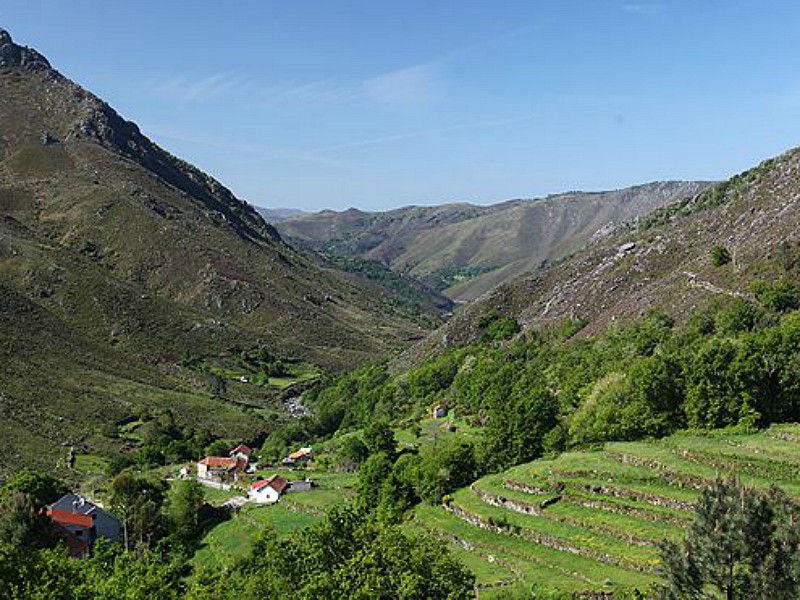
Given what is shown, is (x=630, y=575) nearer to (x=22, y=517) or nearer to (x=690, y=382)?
(x=690, y=382)

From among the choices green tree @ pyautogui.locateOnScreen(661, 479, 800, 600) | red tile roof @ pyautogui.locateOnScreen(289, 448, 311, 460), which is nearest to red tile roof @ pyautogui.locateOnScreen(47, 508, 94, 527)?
red tile roof @ pyautogui.locateOnScreen(289, 448, 311, 460)

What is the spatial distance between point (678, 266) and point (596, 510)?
58.9m

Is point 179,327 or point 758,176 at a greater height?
point 758,176

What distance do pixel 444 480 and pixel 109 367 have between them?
101 m

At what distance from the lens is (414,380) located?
11738 cm

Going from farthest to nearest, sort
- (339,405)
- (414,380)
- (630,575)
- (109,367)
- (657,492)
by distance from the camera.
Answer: (109,367)
(339,405)
(414,380)
(657,492)
(630,575)

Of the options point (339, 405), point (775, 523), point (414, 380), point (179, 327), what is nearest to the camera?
point (775, 523)

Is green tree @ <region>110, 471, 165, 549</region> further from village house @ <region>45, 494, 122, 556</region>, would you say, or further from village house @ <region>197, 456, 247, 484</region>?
village house @ <region>197, 456, 247, 484</region>

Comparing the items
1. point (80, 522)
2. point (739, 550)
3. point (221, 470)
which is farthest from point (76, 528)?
point (739, 550)

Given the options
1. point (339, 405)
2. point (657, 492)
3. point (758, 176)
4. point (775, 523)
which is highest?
point (758, 176)

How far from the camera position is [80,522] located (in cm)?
6856

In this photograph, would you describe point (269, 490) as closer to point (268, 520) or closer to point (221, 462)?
point (268, 520)

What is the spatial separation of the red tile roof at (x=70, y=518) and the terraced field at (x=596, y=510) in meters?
31.2

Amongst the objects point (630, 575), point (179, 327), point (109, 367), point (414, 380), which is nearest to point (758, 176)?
point (414, 380)
